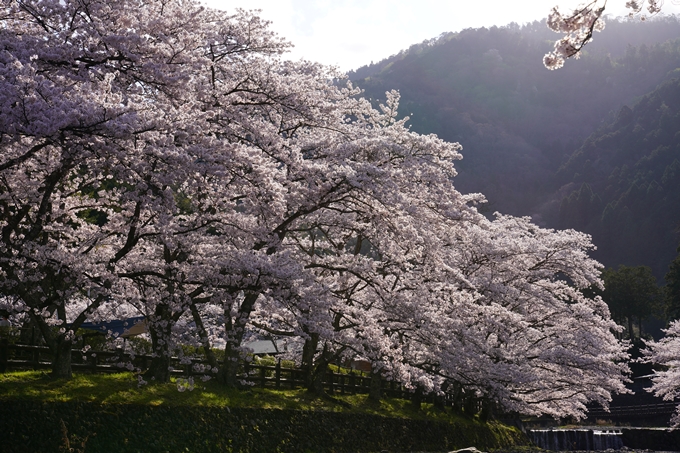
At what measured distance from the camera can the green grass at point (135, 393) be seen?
12.3m

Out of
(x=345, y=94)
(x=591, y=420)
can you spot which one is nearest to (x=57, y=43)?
(x=345, y=94)

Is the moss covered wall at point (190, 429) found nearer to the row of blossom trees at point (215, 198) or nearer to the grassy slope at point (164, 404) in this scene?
the grassy slope at point (164, 404)

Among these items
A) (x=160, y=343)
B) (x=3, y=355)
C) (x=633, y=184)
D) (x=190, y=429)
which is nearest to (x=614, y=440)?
(x=190, y=429)

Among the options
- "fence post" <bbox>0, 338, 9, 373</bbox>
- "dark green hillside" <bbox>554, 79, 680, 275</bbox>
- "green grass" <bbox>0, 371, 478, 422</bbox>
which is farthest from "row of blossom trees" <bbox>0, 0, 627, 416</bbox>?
"dark green hillside" <bbox>554, 79, 680, 275</bbox>

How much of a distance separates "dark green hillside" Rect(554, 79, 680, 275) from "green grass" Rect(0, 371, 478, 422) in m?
114

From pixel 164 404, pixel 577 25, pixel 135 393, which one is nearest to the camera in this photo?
pixel 577 25

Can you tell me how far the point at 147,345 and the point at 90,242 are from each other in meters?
10.3

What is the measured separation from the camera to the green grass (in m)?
12.3

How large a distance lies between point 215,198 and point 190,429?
5156 mm

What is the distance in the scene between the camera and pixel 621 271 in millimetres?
73062

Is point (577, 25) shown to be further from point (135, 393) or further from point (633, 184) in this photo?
point (633, 184)

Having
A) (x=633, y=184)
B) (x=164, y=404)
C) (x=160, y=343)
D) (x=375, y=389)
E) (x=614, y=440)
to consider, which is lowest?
(x=614, y=440)

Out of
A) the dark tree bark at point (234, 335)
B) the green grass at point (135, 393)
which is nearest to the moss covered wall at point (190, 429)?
the green grass at point (135, 393)

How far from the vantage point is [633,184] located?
12875 cm
